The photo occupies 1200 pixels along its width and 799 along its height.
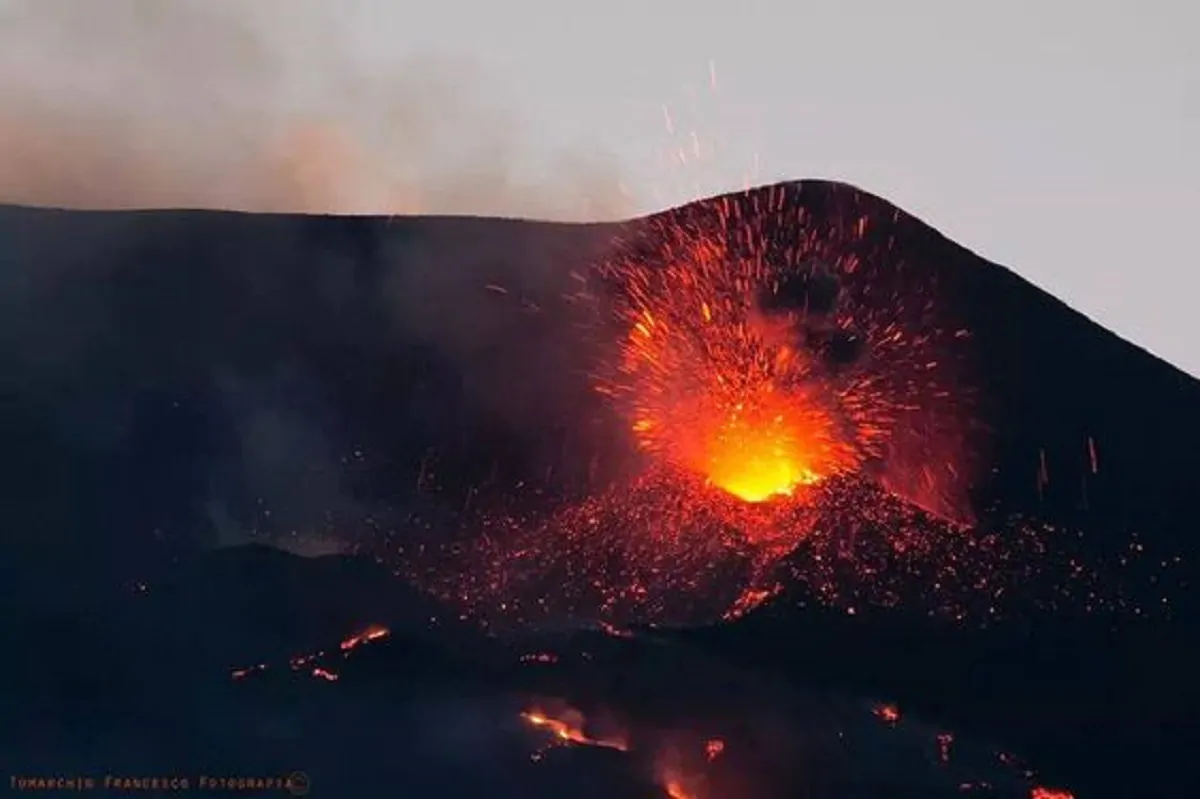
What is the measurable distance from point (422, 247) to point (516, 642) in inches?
495

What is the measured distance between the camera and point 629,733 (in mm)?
25719

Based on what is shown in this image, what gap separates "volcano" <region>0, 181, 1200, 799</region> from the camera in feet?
84.9

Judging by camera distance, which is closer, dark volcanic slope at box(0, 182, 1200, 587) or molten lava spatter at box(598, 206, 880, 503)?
dark volcanic slope at box(0, 182, 1200, 587)

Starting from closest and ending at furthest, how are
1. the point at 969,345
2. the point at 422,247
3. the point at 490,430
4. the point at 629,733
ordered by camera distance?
the point at 629,733 < the point at 490,430 < the point at 422,247 < the point at 969,345

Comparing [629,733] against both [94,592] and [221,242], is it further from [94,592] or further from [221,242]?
[221,242]

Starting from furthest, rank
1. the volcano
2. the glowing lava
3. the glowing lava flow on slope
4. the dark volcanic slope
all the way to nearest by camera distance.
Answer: the glowing lava, the glowing lava flow on slope, the dark volcanic slope, the volcano

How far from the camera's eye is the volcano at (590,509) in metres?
25.9

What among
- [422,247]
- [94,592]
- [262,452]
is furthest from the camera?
[422,247]

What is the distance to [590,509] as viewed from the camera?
112 ft

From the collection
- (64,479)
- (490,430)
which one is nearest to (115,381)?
(64,479)

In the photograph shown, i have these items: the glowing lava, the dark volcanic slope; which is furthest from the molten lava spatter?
the dark volcanic slope

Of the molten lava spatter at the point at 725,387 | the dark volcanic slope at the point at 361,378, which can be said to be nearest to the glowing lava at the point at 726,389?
the molten lava spatter at the point at 725,387

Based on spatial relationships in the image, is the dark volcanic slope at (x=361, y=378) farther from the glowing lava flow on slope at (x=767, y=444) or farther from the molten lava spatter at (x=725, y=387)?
the molten lava spatter at (x=725, y=387)

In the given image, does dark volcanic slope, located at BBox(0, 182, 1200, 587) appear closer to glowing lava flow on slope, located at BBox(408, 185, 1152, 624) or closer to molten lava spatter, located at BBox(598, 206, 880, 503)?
glowing lava flow on slope, located at BBox(408, 185, 1152, 624)
